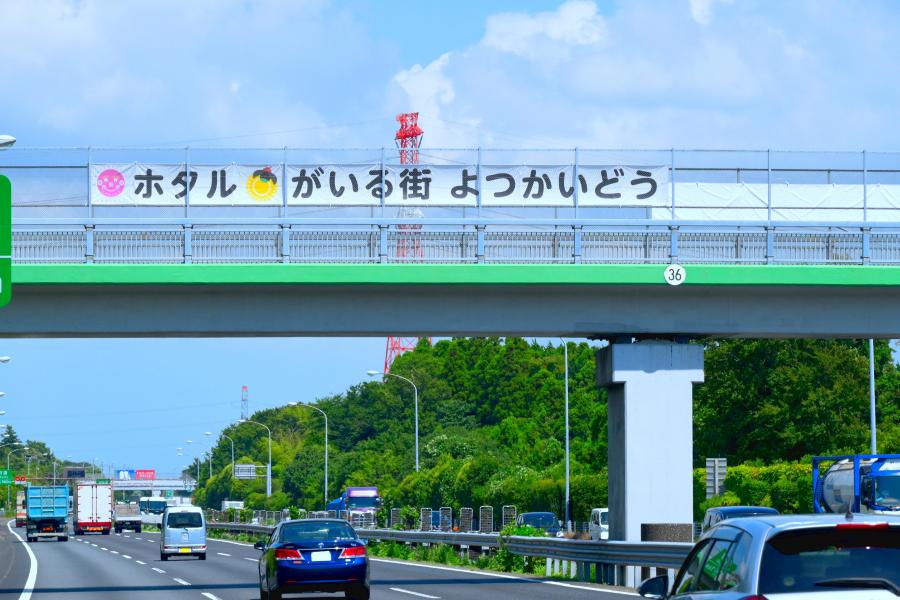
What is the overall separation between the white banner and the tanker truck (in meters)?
7.05

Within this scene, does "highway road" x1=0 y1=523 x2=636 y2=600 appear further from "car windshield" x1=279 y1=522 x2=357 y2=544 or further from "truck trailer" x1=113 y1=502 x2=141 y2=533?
"truck trailer" x1=113 y1=502 x2=141 y2=533

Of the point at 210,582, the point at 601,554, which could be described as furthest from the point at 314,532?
the point at 210,582

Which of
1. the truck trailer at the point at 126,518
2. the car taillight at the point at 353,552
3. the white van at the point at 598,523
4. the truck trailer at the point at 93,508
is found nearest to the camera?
the car taillight at the point at 353,552

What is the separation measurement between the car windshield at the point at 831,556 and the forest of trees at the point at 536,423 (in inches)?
1835

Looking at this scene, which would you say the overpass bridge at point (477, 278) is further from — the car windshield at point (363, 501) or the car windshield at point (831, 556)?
the car windshield at point (363, 501)

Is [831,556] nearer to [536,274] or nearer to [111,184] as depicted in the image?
[536,274]

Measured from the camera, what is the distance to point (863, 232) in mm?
30000

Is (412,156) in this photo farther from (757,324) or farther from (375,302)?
(757,324)

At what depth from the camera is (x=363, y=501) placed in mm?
92062

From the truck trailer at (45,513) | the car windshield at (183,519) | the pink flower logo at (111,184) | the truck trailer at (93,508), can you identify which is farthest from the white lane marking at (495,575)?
the truck trailer at (93,508)

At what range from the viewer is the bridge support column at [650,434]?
94.3 feet

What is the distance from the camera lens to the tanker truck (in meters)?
29.1

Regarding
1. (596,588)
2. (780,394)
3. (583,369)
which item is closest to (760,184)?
(596,588)

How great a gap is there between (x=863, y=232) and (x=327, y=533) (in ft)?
45.0
